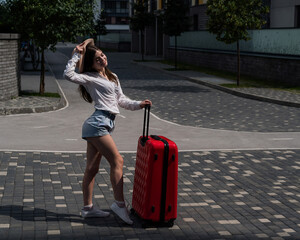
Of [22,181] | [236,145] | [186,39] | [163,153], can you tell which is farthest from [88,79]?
[186,39]

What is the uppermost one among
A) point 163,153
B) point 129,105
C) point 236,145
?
point 129,105

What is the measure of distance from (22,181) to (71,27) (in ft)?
34.3

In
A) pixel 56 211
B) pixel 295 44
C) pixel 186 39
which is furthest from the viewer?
pixel 186 39

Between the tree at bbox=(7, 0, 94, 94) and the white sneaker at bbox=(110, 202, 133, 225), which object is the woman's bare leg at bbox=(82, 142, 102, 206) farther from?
the tree at bbox=(7, 0, 94, 94)

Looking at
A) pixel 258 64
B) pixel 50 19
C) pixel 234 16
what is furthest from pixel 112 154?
pixel 258 64

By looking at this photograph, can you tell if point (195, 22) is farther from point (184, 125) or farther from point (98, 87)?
point (98, 87)

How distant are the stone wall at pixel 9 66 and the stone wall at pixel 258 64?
1158 cm

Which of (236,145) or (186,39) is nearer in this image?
(236,145)

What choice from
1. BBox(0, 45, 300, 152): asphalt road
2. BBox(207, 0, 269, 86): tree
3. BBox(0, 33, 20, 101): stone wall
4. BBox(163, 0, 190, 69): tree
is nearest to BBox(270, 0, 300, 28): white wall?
BBox(207, 0, 269, 86): tree

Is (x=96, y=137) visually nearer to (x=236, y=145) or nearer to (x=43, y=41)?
(x=236, y=145)

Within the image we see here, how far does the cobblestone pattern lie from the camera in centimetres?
530

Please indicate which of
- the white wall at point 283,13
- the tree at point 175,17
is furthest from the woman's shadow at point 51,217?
the tree at point 175,17

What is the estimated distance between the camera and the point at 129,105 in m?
5.63

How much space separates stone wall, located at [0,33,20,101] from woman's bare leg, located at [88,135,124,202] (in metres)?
10.5
